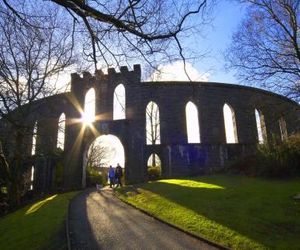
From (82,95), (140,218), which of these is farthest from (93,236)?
(82,95)

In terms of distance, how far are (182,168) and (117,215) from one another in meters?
11.8

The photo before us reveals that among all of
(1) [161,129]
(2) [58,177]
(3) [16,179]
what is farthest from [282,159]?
(2) [58,177]

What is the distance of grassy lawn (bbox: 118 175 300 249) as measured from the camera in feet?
27.4

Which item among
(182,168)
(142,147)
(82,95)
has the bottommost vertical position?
(182,168)

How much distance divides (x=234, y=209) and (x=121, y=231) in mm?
3750

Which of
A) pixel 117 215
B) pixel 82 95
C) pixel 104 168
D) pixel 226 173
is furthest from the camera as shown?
pixel 104 168

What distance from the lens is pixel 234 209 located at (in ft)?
35.8

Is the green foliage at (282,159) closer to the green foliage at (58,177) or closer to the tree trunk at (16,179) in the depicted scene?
the tree trunk at (16,179)

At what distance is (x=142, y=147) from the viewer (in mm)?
25250

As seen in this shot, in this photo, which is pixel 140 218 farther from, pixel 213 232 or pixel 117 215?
pixel 213 232

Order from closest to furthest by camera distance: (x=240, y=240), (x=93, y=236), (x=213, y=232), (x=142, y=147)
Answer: (x=240, y=240)
(x=213, y=232)
(x=93, y=236)
(x=142, y=147)

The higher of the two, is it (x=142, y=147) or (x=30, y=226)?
(x=142, y=147)

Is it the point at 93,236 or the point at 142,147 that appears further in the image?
the point at 142,147

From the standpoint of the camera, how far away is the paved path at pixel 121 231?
332 inches
